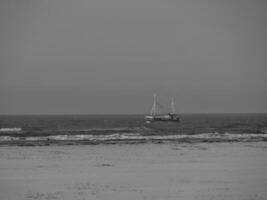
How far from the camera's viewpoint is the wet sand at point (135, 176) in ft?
46.8

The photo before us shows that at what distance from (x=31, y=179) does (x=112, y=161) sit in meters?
6.56

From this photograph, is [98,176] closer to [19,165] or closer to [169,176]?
[169,176]

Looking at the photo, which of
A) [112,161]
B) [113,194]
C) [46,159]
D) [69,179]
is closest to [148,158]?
[112,161]

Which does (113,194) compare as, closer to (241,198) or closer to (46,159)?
(241,198)

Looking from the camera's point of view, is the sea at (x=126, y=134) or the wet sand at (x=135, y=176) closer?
the wet sand at (x=135, y=176)

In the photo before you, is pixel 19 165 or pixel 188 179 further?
pixel 19 165

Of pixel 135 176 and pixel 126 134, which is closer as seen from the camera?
pixel 135 176

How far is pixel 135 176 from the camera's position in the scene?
17938 mm

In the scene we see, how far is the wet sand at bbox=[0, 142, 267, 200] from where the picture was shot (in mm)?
14250

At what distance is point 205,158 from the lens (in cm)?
2395

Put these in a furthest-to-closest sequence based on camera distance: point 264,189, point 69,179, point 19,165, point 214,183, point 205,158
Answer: point 205,158
point 19,165
point 69,179
point 214,183
point 264,189

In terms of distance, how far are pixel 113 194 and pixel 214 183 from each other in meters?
4.39

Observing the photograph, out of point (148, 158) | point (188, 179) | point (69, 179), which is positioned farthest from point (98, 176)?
point (148, 158)

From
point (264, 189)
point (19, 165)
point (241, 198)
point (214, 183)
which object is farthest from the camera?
point (19, 165)
